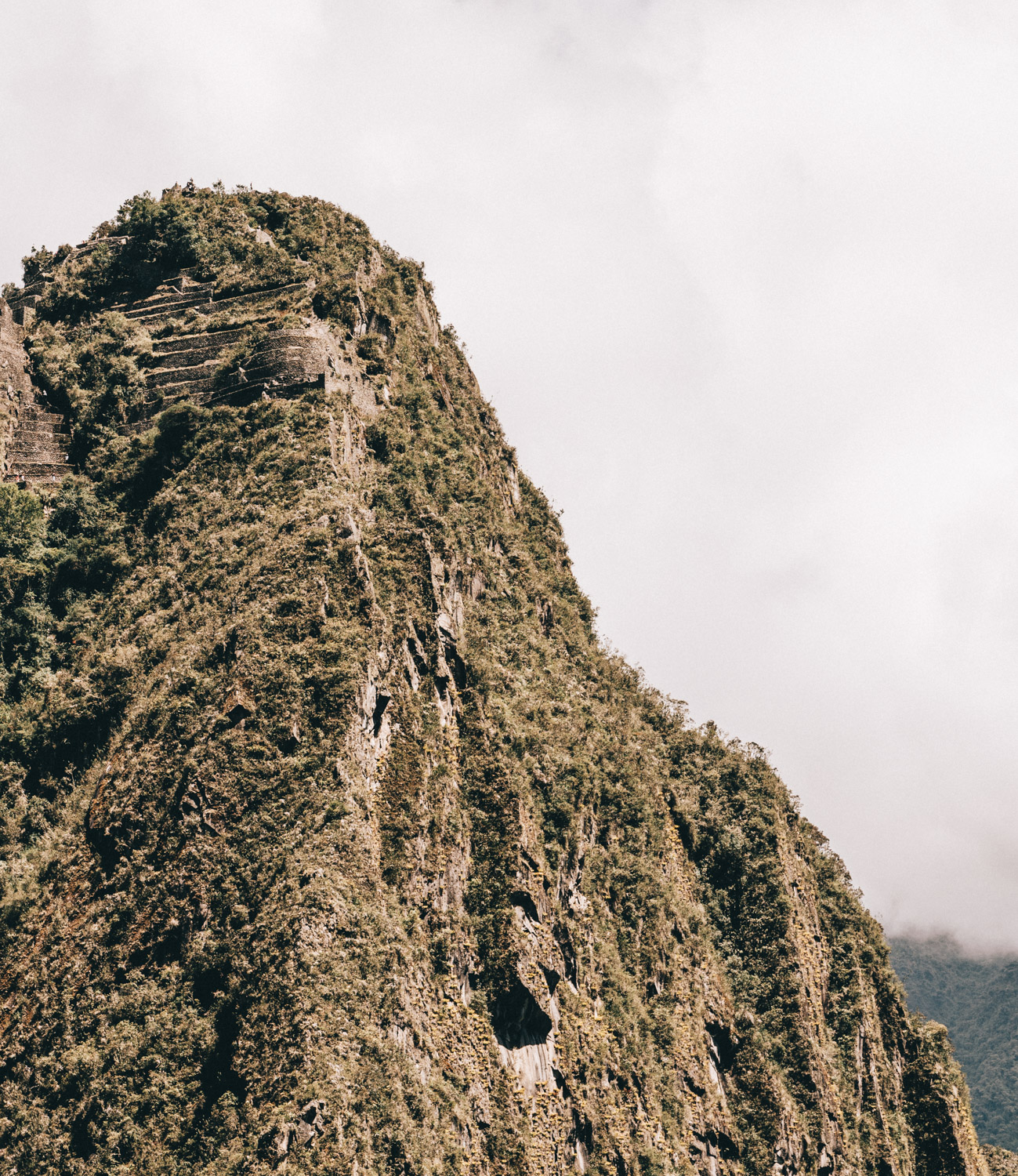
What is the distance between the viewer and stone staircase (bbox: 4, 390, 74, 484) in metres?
49.2

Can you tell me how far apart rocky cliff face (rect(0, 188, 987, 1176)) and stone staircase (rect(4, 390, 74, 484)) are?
0.98m

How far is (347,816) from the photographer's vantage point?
34594 mm

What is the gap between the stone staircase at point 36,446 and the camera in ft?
162

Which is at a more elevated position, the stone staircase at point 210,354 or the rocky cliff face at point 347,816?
the stone staircase at point 210,354

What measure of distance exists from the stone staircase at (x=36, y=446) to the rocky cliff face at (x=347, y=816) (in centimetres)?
98

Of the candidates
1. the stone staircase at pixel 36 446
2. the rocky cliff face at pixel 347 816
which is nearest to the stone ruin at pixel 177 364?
the stone staircase at pixel 36 446

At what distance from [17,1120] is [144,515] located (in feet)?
81.5

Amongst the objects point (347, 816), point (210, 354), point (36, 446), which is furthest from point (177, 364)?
point (347, 816)

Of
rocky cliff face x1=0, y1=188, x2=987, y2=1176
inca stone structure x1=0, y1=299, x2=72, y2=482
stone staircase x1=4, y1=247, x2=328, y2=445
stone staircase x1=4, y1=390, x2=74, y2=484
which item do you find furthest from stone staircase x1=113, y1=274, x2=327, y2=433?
inca stone structure x1=0, y1=299, x2=72, y2=482

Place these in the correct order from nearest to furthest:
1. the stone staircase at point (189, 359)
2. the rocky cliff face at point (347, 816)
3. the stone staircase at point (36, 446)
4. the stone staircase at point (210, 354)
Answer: the rocky cliff face at point (347, 816) → the stone staircase at point (210, 354) → the stone staircase at point (189, 359) → the stone staircase at point (36, 446)

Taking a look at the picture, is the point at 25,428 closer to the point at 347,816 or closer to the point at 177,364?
the point at 177,364

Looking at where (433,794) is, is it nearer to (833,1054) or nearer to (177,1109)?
(177,1109)

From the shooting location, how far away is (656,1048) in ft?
152

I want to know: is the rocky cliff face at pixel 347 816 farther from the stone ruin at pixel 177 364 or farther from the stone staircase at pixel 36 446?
the stone staircase at pixel 36 446
